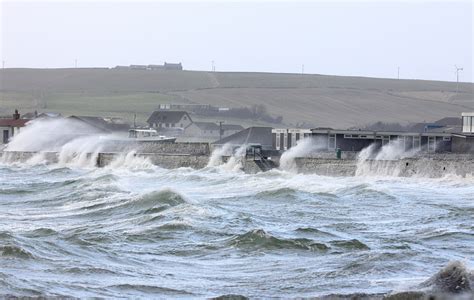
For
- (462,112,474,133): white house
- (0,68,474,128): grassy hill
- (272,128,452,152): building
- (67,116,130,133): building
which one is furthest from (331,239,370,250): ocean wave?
(0,68,474,128): grassy hill

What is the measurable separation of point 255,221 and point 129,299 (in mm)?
11187

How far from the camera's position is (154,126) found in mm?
88312

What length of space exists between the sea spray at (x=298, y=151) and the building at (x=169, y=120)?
33.8 metres

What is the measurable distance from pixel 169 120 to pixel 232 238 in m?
66.0

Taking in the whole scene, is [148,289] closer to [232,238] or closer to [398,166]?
[232,238]

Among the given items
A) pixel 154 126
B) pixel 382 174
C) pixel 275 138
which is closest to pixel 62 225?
pixel 382 174

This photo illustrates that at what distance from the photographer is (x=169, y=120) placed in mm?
88125

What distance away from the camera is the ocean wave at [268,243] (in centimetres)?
2134

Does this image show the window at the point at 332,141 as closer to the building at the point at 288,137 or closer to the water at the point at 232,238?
the building at the point at 288,137

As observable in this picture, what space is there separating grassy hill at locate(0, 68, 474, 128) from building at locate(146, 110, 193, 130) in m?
8.14

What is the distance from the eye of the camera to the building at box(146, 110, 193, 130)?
87.1 meters

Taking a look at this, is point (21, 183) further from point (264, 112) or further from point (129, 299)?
point (264, 112)

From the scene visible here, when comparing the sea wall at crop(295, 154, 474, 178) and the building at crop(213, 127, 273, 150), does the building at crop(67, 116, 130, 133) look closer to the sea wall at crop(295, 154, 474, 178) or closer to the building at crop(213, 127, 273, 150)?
the building at crop(213, 127, 273, 150)

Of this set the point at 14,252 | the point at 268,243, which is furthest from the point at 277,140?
the point at 14,252
